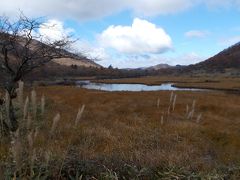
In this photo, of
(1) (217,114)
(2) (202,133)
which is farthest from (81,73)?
(2) (202,133)

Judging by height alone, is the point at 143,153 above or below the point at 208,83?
above

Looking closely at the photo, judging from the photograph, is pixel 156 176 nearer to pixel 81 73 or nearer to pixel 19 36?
pixel 19 36

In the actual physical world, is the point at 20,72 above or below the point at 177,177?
above

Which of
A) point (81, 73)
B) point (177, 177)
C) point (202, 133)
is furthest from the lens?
point (81, 73)

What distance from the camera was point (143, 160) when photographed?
671cm

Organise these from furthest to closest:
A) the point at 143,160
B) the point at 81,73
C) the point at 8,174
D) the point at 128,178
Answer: the point at 81,73 < the point at 143,160 < the point at 128,178 < the point at 8,174

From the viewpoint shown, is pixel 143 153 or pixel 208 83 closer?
pixel 143 153

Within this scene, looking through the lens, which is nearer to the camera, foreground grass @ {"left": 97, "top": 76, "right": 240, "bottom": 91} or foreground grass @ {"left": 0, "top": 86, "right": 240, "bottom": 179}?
foreground grass @ {"left": 0, "top": 86, "right": 240, "bottom": 179}

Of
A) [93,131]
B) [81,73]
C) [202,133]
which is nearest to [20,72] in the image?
[93,131]

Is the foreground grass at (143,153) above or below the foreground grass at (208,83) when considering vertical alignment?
above

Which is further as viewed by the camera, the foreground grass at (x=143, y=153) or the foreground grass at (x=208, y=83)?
the foreground grass at (x=208, y=83)

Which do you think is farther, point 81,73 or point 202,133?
point 81,73

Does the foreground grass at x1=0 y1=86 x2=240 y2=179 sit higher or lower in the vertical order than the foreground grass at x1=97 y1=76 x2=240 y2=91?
higher

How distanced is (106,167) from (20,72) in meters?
8.59
